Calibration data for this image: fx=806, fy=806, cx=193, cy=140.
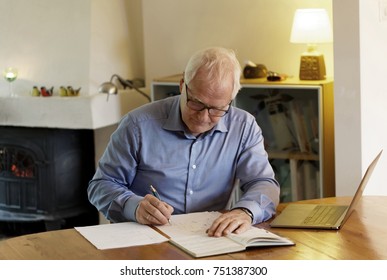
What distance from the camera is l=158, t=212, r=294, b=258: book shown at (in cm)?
203

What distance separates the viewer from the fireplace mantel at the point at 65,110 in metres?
4.54

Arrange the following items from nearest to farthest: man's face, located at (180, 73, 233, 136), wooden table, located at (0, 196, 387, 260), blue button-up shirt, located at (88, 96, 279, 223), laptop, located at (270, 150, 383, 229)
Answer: wooden table, located at (0, 196, 387, 260) < laptop, located at (270, 150, 383, 229) < man's face, located at (180, 73, 233, 136) < blue button-up shirt, located at (88, 96, 279, 223)

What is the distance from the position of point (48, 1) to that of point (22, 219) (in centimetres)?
130

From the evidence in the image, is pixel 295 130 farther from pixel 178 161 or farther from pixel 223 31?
pixel 178 161

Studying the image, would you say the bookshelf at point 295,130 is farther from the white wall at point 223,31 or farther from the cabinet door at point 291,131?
the white wall at point 223,31

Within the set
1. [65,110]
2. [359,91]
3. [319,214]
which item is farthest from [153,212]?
[65,110]

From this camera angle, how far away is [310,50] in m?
4.20

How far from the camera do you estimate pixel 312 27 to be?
4.02 m

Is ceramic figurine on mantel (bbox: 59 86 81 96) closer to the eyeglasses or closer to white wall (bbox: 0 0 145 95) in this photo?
white wall (bbox: 0 0 145 95)

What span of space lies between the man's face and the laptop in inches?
14.4

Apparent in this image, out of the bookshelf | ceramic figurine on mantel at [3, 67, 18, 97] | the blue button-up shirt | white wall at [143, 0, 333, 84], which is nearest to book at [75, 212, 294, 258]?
the blue button-up shirt

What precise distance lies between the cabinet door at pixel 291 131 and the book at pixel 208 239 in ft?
6.62
